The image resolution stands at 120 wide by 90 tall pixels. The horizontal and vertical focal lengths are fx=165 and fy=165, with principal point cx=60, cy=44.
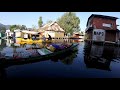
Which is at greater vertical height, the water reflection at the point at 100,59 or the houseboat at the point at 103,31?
the houseboat at the point at 103,31

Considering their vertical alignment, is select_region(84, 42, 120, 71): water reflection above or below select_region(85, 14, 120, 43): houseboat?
below

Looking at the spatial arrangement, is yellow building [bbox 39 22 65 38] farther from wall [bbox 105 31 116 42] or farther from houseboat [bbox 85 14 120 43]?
wall [bbox 105 31 116 42]

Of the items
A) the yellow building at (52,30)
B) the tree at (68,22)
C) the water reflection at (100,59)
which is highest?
the tree at (68,22)

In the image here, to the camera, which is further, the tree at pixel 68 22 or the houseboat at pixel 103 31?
the tree at pixel 68 22

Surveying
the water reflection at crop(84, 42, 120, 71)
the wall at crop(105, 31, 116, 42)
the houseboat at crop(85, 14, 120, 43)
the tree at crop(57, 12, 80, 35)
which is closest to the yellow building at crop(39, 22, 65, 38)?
the tree at crop(57, 12, 80, 35)

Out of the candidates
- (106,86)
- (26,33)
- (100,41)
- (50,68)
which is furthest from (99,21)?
(106,86)

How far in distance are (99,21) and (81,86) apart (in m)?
34.3

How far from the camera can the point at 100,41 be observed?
1511 inches

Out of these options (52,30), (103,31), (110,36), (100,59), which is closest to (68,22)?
(52,30)

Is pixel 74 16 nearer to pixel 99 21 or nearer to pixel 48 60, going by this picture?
pixel 99 21

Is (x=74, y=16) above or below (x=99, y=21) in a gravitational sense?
above

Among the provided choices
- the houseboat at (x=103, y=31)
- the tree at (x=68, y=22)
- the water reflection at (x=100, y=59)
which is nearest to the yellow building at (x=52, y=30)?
the tree at (x=68, y=22)

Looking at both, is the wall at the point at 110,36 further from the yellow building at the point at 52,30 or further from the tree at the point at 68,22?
the tree at the point at 68,22

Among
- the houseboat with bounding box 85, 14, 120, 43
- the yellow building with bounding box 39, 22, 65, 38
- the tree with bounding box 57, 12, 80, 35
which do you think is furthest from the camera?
the tree with bounding box 57, 12, 80, 35
